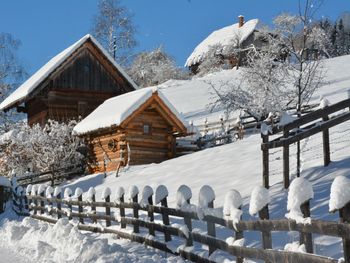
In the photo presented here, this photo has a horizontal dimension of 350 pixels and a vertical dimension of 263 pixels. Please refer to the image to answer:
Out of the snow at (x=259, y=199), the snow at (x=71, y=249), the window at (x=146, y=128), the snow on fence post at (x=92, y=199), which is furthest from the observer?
the window at (x=146, y=128)

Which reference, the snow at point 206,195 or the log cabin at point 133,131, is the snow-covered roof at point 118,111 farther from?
the snow at point 206,195

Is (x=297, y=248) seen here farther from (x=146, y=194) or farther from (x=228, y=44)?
(x=228, y=44)

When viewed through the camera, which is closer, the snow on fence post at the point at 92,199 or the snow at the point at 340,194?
the snow at the point at 340,194

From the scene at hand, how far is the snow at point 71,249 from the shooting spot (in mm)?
8125

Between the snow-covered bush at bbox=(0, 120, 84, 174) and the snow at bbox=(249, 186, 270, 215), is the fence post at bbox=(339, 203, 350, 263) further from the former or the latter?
the snow-covered bush at bbox=(0, 120, 84, 174)

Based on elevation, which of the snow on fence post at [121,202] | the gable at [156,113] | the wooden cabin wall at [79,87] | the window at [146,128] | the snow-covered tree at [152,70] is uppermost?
the snow-covered tree at [152,70]

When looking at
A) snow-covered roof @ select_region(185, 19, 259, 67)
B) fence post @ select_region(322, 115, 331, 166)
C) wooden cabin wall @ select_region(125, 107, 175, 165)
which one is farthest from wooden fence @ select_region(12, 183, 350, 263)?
snow-covered roof @ select_region(185, 19, 259, 67)

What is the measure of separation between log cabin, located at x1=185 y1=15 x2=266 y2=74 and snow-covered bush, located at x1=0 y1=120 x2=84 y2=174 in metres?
31.8

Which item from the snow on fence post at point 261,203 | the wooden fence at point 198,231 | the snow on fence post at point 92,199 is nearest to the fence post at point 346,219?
the wooden fence at point 198,231

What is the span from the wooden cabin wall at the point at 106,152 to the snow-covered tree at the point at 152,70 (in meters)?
37.0

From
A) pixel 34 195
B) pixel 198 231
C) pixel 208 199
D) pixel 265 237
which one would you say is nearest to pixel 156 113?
pixel 34 195

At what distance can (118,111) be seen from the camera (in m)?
23.6

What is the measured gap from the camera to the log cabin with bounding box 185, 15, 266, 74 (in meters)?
59.9

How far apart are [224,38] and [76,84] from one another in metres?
35.3
